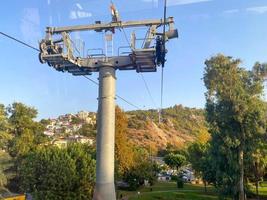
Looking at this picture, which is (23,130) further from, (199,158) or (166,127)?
(166,127)

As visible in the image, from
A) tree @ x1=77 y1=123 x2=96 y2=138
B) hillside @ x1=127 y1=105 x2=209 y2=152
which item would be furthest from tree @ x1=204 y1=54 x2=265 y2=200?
hillside @ x1=127 y1=105 x2=209 y2=152

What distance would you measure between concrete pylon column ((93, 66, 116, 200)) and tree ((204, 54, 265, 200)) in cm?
2033

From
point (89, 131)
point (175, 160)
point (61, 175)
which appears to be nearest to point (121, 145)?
point (61, 175)

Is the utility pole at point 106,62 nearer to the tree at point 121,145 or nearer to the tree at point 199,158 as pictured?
the tree at point 121,145

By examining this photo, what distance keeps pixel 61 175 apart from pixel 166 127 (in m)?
116

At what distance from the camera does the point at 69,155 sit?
2455cm

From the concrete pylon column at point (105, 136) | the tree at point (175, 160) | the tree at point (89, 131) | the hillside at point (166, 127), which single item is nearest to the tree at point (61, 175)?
the concrete pylon column at point (105, 136)

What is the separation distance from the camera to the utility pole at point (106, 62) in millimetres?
10430

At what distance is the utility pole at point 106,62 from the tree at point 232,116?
1965 centimetres

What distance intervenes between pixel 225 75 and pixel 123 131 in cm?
1129

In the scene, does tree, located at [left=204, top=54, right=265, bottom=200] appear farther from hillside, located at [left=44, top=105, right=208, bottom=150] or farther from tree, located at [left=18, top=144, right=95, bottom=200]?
hillside, located at [left=44, top=105, right=208, bottom=150]

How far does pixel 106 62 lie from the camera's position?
10.9 meters

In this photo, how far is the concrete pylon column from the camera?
34.1 feet

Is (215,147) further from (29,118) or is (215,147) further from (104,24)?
(29,118)
